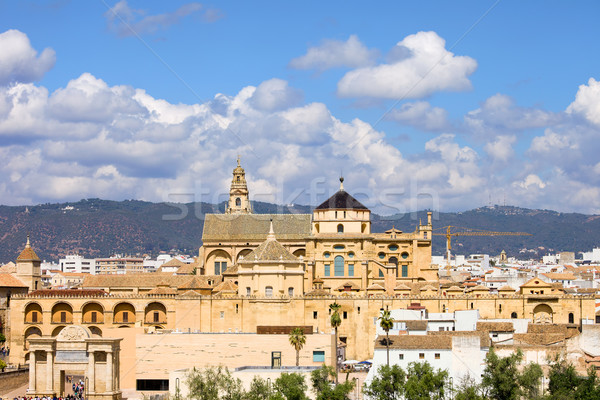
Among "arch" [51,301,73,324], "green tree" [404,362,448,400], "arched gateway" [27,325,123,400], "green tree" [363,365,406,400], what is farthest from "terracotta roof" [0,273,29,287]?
"green tree" [404,362,448,400]

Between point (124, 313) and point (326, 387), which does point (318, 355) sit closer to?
point (326, 387)

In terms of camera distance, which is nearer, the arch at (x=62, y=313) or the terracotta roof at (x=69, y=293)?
the arch at (x=62, y=313)

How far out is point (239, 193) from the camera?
136000 mm

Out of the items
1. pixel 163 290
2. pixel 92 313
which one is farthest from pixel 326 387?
pixel 92 313

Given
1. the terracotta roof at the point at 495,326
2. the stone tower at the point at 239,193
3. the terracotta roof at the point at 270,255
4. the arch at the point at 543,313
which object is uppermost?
the stone tower at the point at 239,193

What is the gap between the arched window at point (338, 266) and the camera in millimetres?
89188

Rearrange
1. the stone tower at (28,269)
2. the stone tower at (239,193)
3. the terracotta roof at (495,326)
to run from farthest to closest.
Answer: the stone tower at (239,193)
the stone tower at (28,269)
the terracotta roof at (495,326)

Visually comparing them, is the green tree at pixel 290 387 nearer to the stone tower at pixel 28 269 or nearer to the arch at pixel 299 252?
the arch at pixel 299 252

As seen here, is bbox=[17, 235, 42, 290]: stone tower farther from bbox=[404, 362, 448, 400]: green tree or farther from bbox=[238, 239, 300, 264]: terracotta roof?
bbox=[404, 362, 448, 400]: green tree

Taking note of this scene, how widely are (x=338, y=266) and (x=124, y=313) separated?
2019cm

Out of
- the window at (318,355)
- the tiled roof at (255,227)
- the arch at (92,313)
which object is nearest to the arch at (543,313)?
the window at (318,355)

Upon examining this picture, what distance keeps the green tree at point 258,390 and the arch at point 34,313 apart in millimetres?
35097

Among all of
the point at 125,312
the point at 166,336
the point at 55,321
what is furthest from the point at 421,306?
the point at 55,321

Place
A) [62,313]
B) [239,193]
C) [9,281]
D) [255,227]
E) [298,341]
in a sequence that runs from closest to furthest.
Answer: [298,341]
[62,313]
[9,281]
[255,227]
[239,193]
